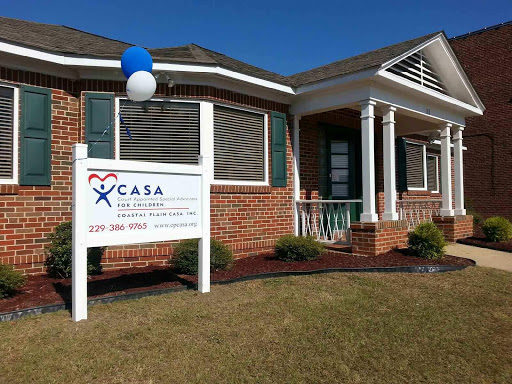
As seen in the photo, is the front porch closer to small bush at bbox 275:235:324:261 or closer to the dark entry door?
the dark entry door

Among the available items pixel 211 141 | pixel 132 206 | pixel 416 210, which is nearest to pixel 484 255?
pixel 416 210

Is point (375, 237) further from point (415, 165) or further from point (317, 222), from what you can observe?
point (415, 165)

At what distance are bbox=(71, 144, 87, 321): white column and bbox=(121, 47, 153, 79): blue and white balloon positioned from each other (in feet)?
6.14

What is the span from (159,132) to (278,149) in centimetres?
237

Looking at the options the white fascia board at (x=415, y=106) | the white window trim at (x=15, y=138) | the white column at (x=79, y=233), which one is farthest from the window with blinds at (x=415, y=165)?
the white column at (x=79, y=233)

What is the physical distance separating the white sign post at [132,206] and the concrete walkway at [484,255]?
16.7 ft

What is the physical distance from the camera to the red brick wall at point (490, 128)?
15.0 metres

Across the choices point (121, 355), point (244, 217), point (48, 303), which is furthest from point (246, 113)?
point (121, 355)

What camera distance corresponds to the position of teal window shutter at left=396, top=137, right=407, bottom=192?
464 inches

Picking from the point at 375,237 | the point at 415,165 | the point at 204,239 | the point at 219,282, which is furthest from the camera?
the point at 415,165

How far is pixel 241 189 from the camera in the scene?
7383 millimetres

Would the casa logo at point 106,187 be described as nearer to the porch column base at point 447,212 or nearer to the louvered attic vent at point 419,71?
the louvered attic vent at point 419,71

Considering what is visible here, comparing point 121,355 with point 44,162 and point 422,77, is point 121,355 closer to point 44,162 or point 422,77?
point 44,162

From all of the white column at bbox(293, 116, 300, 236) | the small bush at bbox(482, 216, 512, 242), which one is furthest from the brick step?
the small bush at bbox(482, 216, 512, 242)
